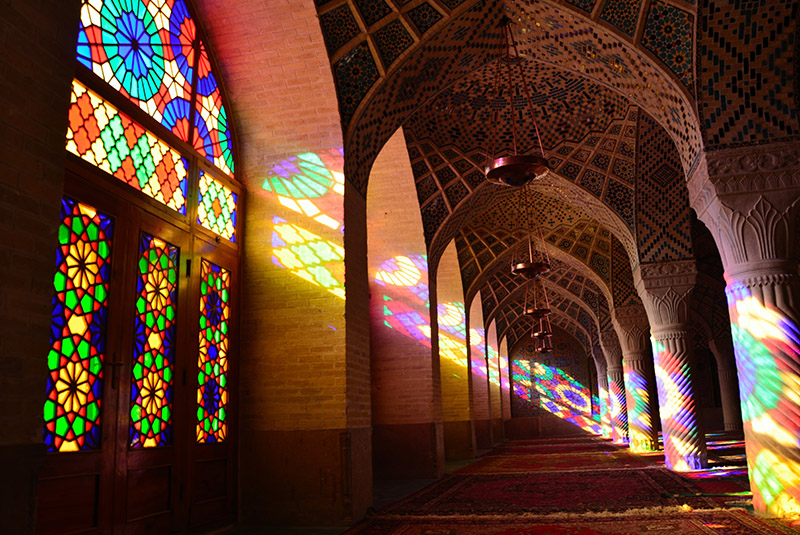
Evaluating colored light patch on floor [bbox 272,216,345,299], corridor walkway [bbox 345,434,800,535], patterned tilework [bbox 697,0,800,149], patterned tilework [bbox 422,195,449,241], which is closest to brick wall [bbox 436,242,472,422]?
patterned tilework [bbox 422,195,449,241]

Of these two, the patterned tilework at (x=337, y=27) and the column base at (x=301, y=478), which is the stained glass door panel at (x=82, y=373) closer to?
the column base at (x=301, y=478)

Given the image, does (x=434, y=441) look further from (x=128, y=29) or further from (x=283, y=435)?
(x=128, y=29)

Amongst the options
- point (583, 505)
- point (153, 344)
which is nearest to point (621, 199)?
point (583, 505)

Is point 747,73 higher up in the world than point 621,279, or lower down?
higher up

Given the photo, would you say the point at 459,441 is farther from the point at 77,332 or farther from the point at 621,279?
the point at 77,332

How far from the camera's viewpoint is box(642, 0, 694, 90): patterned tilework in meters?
5.27

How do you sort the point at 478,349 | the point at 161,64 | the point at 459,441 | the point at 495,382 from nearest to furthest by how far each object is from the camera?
the point at 161,64 → the point at 459,441 → the point at 478,349 → the point at 495,382

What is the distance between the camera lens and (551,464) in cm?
1038

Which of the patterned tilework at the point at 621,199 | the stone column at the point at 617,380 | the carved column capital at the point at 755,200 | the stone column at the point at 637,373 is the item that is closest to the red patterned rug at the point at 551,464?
the stone column at the point at 637,373

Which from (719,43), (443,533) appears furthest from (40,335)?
(719,43)

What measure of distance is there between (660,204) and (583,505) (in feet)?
15.5

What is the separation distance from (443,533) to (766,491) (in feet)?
7.74

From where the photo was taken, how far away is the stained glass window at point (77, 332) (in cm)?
350

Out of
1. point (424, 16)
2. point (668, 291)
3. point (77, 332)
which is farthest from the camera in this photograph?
point (668, 291)
